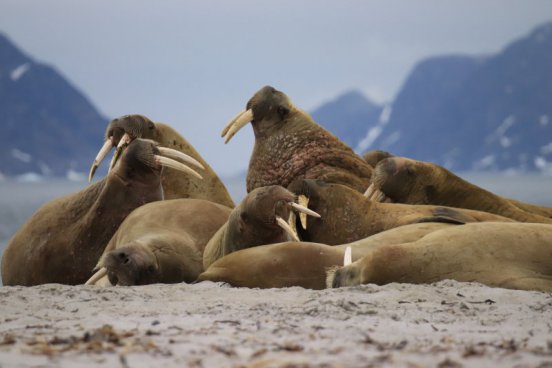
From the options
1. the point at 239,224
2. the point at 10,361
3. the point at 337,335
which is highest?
the point at 239,224

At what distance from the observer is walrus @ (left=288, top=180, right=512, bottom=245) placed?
7.77 metres

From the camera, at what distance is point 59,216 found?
8383mm

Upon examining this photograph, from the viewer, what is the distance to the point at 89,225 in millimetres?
8188

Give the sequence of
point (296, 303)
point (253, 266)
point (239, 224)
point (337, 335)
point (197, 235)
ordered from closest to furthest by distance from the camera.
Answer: point (337, 335), point (296, 303), point (253, 266), point (239, 224), point (197, 235)

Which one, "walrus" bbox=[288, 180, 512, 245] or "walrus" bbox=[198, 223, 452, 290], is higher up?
"walrus" bbox=[288, 180, 512, 245]

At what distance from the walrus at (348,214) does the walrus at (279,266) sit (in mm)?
1114

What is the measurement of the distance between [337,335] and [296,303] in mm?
1081

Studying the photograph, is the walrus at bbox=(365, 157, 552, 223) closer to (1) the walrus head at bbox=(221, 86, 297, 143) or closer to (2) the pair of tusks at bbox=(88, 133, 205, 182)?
(1) the walrus head at bbox=(221, 86, 297, 143)

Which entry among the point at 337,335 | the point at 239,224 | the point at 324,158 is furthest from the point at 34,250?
the point at 337,335

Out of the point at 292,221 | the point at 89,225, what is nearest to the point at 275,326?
the point at 292,221

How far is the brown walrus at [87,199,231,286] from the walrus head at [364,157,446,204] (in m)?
1.35

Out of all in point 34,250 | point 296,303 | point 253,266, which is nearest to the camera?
point 296,303

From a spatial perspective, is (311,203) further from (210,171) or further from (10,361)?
(10,361)

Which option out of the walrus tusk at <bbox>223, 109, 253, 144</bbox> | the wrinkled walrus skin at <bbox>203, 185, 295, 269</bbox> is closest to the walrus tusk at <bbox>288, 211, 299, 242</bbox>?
the wrinkled walrus skin at <bbox>203, 185, 295, 269</bbox>
